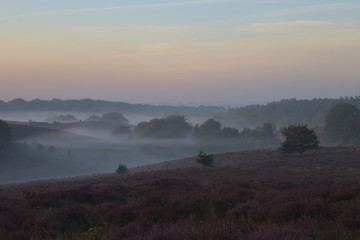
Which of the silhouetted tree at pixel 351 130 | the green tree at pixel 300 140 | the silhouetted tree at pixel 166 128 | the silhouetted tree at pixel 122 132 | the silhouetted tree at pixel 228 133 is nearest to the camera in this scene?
the green tree at pixel 300 140

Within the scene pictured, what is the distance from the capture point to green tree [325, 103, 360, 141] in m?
103

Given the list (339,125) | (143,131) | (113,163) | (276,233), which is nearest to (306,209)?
(276,233)

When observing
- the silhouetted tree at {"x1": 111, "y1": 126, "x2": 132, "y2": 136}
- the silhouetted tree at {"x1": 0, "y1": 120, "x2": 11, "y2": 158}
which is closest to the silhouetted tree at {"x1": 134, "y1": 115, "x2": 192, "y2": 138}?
the silhouetted tree at {"x1": 111, "y1": 126, "x2": 132, "y2": 136}

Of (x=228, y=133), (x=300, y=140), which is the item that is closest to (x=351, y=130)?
(x=228, y=133)

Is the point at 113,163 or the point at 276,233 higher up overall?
the point at 276,233

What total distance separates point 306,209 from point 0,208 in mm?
8172

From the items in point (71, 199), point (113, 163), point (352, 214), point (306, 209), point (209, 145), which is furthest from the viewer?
point (209, 145)

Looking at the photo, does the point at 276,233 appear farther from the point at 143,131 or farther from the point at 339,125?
the point at 143,131

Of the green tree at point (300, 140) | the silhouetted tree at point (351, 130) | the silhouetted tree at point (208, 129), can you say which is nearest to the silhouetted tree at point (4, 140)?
the green tree at point (300, 140)

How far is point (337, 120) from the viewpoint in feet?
342

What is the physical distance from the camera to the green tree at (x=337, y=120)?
103 m

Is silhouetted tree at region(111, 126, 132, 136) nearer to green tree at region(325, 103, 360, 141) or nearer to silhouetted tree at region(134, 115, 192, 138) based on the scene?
silhouetted tree at region(134, 115, 192, 138)

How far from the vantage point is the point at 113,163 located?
334ft

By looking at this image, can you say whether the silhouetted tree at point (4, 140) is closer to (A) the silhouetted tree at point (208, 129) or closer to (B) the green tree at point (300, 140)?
(B) the green tree at point (300, 140)
